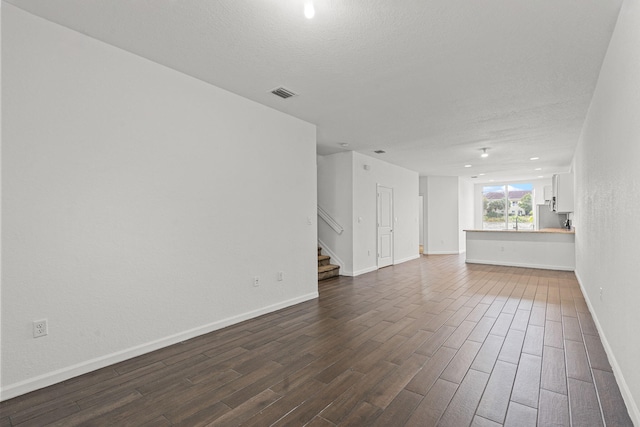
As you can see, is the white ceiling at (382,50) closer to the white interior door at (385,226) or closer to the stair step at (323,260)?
the stair step at (323,260)

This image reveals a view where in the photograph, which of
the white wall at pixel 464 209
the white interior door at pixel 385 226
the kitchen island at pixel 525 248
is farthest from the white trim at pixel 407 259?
the white wall at pixel 464 209

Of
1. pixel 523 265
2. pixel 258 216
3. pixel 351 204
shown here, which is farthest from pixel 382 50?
pixel 523 265

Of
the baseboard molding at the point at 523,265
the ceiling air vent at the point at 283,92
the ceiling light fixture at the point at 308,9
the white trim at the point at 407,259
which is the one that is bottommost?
the white trim at the point at 407,259

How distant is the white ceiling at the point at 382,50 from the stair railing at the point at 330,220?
8.17 feet

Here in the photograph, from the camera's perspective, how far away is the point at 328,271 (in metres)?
6.09

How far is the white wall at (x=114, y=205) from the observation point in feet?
7.10

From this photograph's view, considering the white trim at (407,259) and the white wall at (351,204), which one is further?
the white trim at (407,259)

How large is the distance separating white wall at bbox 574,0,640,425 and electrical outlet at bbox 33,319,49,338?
12.5 ft

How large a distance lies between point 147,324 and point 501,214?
1296cm

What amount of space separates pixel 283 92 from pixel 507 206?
1168 cm

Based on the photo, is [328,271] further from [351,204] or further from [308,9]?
[308,9]

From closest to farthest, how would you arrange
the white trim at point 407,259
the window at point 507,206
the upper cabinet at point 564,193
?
the upper cabinet at point 564,193, the white trim at point 407,259, the window at point 507,206

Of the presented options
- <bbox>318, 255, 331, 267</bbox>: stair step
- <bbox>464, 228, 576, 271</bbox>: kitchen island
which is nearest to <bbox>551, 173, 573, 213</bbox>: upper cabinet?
<bbox>464, 228, 576, 271</bbox>: kitchen island

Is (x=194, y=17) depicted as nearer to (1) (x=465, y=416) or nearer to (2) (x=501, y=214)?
(1) (x=465, y=416)
